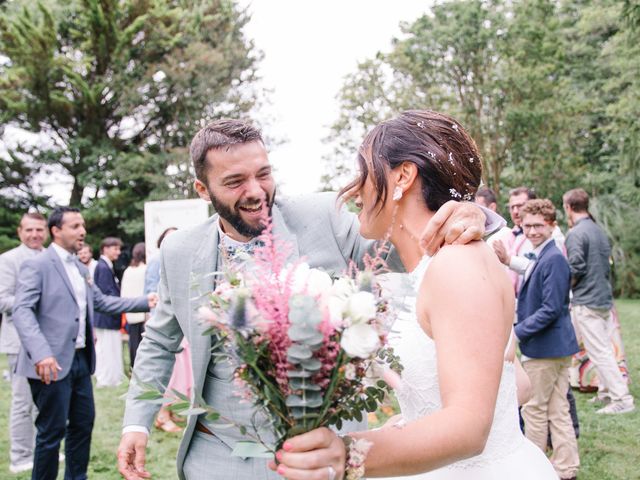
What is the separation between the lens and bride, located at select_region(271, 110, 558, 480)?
1474 mm

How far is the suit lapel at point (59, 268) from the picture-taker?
18.0 feet

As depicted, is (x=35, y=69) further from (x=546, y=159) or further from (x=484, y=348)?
(x=484, y=348)

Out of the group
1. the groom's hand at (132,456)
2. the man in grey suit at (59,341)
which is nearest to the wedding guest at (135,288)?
the man in grey suit at (59,341)

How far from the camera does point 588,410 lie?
7609mm

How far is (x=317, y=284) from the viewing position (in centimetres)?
149

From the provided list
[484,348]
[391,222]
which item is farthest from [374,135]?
[484,348]

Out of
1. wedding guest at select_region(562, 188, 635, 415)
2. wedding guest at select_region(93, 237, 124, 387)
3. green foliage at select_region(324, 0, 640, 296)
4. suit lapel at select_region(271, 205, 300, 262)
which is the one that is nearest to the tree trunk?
green foliage at select_region(324, 0, 640, 296)

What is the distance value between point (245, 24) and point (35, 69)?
32.9 feet

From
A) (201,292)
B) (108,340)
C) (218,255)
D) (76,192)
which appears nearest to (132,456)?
(201,292)

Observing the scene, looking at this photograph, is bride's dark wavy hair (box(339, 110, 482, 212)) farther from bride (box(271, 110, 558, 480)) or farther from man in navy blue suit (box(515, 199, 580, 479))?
man in navy blue suit (box(515, 199, 580, 479))

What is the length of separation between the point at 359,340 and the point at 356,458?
0.29m

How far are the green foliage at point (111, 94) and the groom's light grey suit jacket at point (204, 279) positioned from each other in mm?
23094

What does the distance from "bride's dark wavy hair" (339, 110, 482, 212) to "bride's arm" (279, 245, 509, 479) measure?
0.44m

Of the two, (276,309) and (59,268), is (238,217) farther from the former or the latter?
(59,268)
